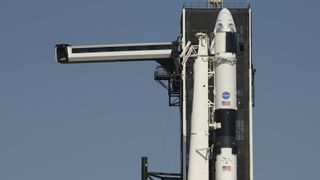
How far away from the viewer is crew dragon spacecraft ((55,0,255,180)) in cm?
8856

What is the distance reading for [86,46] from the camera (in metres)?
108

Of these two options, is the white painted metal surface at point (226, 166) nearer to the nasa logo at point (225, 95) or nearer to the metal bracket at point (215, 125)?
the metal bracket at point (215, 125)

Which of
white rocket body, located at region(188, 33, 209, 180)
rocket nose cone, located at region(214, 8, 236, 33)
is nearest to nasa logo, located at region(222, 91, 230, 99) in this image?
white rocket body, located at region(188, 33, 209, 180)

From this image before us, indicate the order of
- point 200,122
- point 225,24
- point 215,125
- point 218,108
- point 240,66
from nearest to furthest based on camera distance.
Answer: point 215,125 → point 200,122 → point 218,108 → point 225,24 → point 240,66

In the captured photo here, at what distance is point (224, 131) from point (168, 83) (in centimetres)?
2232

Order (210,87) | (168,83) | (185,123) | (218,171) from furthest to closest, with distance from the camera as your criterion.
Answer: (168,83) < (185,123) < (210,87) < (218,171)

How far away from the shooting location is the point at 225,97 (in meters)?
90.1

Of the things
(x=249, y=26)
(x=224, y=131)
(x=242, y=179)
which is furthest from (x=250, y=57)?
(x=224, y=131)

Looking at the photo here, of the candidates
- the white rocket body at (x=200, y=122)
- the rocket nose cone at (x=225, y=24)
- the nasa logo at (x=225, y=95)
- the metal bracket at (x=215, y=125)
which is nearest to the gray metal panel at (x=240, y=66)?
the rocket nose cone at (x=225, y=24)

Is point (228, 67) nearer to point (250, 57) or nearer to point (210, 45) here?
point (210, 45)

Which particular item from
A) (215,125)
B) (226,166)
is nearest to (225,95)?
(215,125)

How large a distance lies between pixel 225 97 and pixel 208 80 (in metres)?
3.81

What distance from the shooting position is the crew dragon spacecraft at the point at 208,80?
88.6m

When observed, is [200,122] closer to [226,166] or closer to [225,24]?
[226,166]
